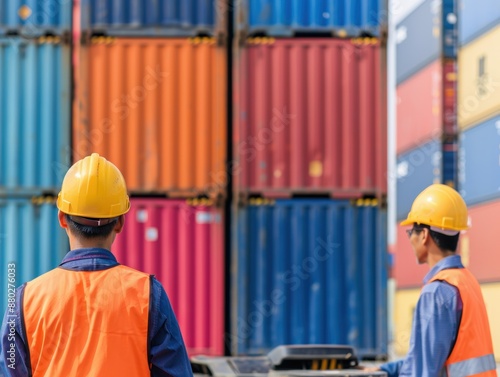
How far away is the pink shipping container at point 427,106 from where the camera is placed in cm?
1645

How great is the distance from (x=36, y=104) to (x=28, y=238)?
161 centimetres

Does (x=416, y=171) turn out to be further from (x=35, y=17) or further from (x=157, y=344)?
(x=157, y=344)

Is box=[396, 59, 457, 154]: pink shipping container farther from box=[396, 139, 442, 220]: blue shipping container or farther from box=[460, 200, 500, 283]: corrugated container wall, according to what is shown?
box=[460, 200, 500, 283]: corrugated container wall

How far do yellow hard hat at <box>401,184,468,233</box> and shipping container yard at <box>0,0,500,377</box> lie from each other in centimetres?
635

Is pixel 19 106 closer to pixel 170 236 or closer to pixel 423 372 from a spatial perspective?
pixel 170 236

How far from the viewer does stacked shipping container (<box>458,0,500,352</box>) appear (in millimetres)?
14586

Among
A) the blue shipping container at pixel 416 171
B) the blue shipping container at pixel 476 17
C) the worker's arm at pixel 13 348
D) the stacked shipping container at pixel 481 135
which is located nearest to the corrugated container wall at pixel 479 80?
the stacked shipping container at pixel 481 135

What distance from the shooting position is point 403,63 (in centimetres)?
1959

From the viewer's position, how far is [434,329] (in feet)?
13.6

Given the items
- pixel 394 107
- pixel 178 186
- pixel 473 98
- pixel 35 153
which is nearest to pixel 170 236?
pixel 178 186

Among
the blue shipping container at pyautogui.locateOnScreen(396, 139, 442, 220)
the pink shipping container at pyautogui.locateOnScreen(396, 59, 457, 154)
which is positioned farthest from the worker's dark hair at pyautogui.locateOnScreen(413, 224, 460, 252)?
the pink shipping container at pyautogui.locateOnScreen(396, 59, 457, 154)

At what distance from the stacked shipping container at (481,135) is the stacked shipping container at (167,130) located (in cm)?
531

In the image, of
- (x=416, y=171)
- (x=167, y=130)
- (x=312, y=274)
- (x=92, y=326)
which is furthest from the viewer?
(x=416, y=171)

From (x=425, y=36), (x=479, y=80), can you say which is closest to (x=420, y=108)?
(x=425, y=36)
